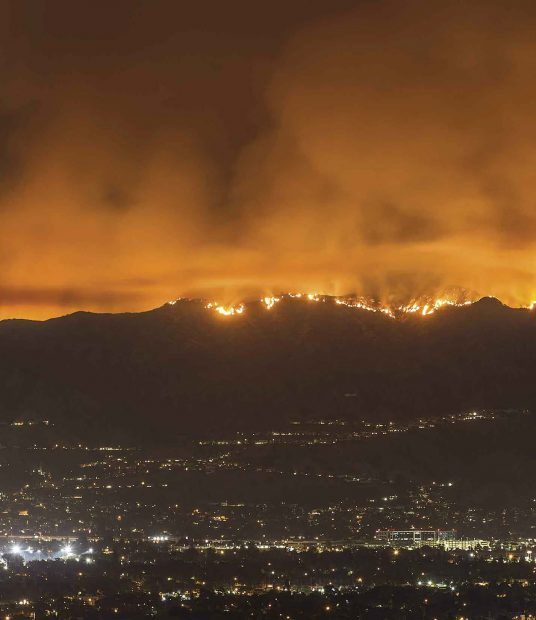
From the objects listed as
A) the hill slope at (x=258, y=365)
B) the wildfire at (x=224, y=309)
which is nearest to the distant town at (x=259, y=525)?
the hill slope at (x=258, y=365)

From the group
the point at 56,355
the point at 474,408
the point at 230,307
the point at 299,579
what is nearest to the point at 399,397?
the point at 474,408

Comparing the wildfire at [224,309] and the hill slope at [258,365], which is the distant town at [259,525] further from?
the wildfire at [224,309]

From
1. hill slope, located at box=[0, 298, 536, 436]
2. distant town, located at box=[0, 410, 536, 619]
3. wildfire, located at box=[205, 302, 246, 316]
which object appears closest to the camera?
distant town, located at box=[0, 410, 536, 619]

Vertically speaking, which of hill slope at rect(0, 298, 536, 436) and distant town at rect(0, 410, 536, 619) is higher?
hill slope at rect(0, 298, 536, 436)

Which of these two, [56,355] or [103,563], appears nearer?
[103,563]

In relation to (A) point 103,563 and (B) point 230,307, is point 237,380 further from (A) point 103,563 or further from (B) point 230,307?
(A) point 103,563

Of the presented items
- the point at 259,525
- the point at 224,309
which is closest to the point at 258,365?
the point at 224,309

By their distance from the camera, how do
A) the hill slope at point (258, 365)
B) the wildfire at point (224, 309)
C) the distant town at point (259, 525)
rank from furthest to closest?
the wildfire at point (224, 309) < the hill slope at point (258, 365) < the distant town at point (259, 525)

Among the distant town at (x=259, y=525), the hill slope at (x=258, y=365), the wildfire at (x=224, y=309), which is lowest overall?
the distant town at (x=259, y=525)

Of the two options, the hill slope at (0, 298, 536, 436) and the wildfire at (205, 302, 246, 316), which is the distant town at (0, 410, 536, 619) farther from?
the wildfire at (205, 302, 246, 316)

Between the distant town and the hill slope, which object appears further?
the hill slope

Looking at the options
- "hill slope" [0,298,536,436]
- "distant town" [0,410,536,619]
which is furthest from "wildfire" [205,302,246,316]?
"distant town" [0,410,536,619]
